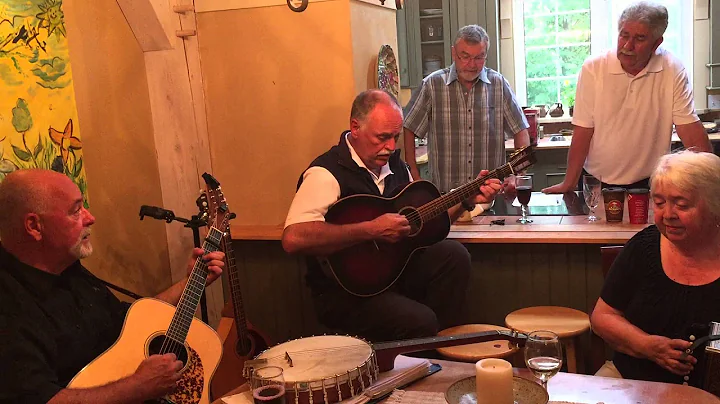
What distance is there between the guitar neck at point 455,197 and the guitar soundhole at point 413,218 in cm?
2

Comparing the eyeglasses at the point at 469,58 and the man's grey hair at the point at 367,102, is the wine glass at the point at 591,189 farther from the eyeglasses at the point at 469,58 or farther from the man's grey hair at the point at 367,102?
the eyeglasses at the point at 469,58

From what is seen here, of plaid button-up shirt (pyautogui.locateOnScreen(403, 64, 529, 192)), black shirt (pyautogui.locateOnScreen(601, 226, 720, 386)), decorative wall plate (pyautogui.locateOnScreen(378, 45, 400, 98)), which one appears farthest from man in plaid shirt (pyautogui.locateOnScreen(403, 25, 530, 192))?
black shirt (pyautogui.locateOnScreen(601, 226, 720, 386))

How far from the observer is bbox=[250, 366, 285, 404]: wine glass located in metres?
1.48

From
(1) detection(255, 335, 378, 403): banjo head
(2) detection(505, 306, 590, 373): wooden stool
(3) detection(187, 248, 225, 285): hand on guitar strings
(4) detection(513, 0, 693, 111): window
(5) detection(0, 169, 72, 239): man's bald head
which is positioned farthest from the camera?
(4) detection(513, 0, 693, 111): window

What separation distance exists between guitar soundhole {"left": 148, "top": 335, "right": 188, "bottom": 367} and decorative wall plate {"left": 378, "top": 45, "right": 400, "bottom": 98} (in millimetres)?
1621

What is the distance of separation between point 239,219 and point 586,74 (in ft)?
5.78

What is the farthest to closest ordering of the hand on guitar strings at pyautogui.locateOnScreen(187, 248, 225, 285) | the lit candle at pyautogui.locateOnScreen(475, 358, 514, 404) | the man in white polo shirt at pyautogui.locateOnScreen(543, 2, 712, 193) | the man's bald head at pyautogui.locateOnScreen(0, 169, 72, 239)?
the man in white polo shirt at pyautogui.locateOnScreen(543, 2, 712, 193) < the hand on guitar strings at pyautogui.locateOnScreen(187, 248, 225, 285) < the man's bald head at pyautogui.locateOnScreen(0, 169, 72, 239) < the lit candle at pyautogui.locateOnScreen(475, 358, 514, 404)

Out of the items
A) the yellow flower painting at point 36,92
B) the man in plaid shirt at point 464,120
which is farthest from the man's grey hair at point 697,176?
the yellow flower painting at point 36,92

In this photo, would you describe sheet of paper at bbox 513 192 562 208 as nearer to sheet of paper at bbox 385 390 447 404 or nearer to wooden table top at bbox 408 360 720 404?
wooden table top at bbox 408 360 720 404

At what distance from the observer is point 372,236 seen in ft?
7.93

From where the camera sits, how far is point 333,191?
2488 millimetres

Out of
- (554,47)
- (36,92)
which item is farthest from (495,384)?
(554,47)

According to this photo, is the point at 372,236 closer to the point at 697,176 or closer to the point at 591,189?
the point at 591,189

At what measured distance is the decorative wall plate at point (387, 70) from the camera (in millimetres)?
3154
